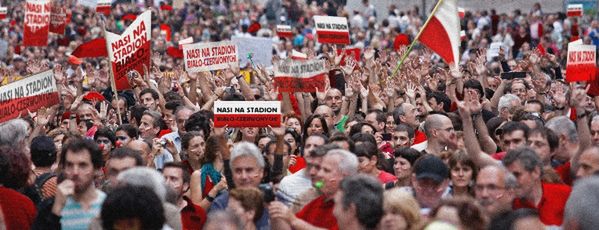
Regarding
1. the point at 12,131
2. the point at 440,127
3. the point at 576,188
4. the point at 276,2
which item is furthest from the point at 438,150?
the point at 276,2

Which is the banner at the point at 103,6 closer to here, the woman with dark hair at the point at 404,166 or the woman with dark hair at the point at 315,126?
the woman with dark hair at the point at 315,126

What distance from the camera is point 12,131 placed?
1009 cm

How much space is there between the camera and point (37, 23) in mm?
19875

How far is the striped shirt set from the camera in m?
7.70

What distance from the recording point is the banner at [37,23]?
19688mm

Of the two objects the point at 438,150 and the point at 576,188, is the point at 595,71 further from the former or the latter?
the point at 576,188

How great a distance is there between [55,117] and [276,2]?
2037cm

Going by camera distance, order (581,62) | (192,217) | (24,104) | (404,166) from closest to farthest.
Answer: (192,217) < (404,166) < (24,104) < (581,62)

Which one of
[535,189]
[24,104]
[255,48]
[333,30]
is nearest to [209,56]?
[333,30]

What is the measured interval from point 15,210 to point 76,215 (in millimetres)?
543

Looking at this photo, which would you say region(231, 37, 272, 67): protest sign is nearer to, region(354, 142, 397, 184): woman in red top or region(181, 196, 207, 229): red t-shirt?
region(354, 142, 397, 184): woman in red top

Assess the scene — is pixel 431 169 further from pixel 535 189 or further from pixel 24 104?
pixel 24 104

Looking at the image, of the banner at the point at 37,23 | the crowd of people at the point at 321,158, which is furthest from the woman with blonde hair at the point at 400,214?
the banner at the point at 37,23

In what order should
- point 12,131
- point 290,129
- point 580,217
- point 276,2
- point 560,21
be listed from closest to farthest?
1. point 580,217
2. point 12,131
3. point 290,129
4. point 560,21
5. point 276,2
